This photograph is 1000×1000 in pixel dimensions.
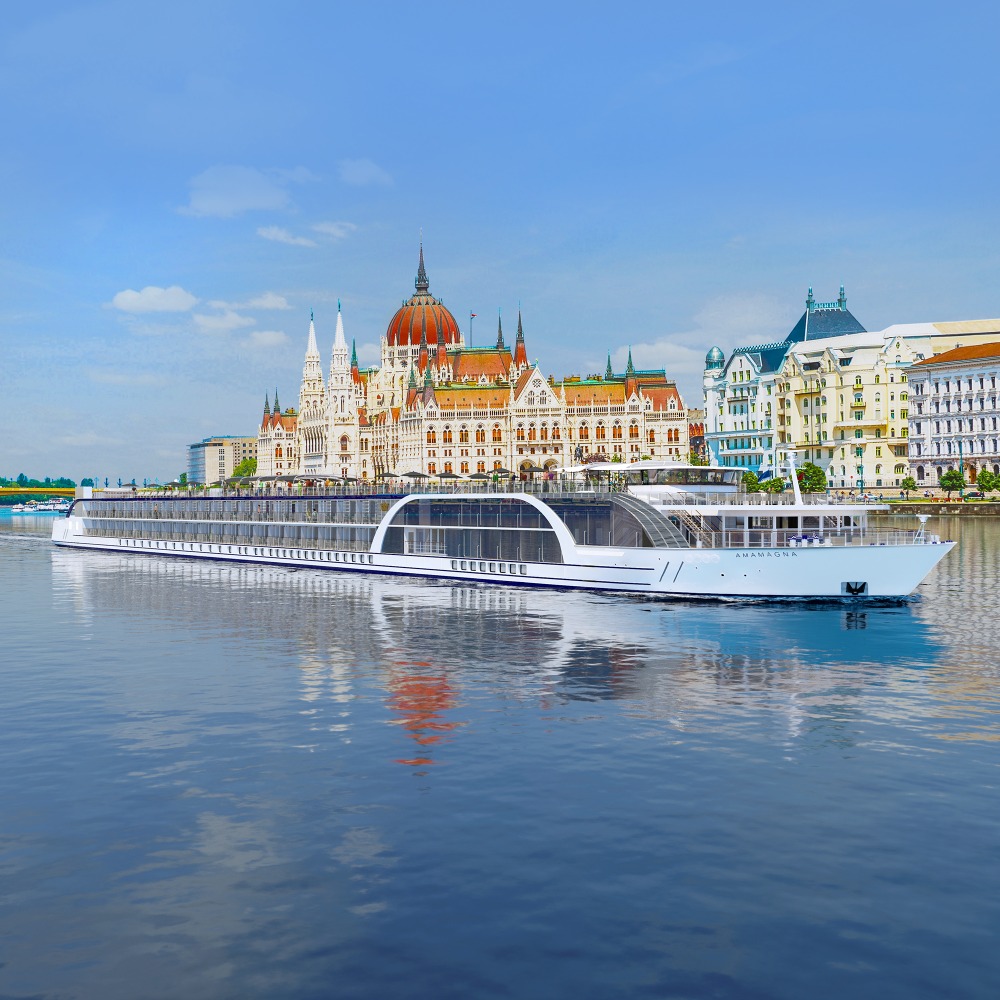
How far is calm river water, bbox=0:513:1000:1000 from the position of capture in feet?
54.1

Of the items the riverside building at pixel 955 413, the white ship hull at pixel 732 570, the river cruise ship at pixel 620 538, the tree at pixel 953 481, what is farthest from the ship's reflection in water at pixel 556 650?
the riverside building at pixel 955 413

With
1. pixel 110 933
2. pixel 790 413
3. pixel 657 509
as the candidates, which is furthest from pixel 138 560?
pixel 790 413

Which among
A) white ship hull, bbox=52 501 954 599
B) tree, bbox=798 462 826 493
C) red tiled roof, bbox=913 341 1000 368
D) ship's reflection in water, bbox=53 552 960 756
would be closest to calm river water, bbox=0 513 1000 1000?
ship's reflection in water, bbox=53 552 960 756

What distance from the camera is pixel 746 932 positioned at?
1730cm

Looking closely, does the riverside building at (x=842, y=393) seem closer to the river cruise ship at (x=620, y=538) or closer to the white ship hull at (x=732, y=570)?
the river cruise ship at (x=620, y=538)

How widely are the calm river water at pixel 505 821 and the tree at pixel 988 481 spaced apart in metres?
105

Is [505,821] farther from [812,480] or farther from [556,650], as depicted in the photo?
[812,480]

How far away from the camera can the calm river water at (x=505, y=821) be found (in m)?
16.5

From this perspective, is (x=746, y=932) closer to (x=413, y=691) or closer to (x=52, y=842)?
(x=52, y=842)

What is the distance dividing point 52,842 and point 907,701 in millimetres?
22497

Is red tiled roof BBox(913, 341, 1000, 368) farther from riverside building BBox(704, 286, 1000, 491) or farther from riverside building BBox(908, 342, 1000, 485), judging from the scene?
riverside building BBox(704, 286, 1000, 491)

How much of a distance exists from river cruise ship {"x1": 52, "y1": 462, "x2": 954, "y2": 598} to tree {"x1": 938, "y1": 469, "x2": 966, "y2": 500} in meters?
80.3

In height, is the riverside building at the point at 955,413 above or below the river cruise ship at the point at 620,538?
above

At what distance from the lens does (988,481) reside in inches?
5566
